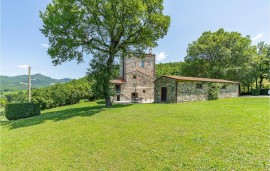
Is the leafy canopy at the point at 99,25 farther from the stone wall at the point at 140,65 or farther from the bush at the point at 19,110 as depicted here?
the stone wall at the point at 140,65

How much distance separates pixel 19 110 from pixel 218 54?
36.8 metres

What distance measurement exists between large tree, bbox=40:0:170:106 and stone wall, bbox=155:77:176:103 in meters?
4.97

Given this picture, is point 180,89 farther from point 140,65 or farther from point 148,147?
point 140,65

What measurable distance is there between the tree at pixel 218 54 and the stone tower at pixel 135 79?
10.5 m

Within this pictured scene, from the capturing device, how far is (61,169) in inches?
222

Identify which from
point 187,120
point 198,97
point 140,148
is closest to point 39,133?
point 140,148

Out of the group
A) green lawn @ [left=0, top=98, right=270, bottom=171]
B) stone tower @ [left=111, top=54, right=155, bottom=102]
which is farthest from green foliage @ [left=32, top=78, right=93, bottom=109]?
green lawn @ [left=0, top=98, right=270, bottom=171]

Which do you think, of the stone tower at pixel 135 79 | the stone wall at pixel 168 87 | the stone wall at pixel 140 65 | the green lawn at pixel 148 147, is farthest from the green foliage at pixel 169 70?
the green lawn at pixel 148 147

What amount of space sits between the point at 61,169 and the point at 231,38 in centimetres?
4059

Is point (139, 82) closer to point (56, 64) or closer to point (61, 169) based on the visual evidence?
point (56, 64)

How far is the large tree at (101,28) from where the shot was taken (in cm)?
1586

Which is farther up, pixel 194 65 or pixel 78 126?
pixel 194 65

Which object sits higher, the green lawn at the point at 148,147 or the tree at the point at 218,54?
the tree at the point at 218,54

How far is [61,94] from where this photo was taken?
104ft
